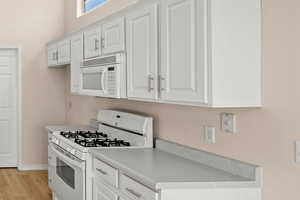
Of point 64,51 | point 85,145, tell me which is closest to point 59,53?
point 64,51

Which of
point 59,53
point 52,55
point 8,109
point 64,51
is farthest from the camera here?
point 8,109

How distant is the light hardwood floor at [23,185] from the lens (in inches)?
229

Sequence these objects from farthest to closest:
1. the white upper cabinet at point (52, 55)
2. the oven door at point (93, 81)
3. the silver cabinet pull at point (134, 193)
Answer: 1. the white upper cabinet at point (52, 55)
2. the oven door at point (93, 81)
3. the silver cabinet pull at point (134, 193)

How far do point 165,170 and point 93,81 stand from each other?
6.15ft

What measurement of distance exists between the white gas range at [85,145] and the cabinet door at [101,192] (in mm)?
111

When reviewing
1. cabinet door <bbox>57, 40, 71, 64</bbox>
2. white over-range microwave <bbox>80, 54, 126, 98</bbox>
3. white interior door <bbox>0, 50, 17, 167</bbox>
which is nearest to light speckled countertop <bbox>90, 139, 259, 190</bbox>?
white over-range microwave <bbox>80, 54, 126, 98</bbox>

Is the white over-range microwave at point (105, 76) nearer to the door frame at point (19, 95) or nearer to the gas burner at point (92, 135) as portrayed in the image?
the gas burner at point (92, 135)

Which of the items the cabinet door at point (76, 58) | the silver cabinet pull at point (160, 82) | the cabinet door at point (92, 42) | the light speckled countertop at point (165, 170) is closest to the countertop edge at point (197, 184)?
the light speckled countertop at point (165, 170)

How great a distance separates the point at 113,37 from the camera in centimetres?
409

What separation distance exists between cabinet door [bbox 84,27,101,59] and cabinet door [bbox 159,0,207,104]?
1.55 m

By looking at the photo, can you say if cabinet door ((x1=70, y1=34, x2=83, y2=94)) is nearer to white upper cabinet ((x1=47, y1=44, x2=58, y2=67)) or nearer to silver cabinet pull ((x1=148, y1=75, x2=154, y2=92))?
white upper cabinet ((x1=47, y1=44, x2=58, y2=67))

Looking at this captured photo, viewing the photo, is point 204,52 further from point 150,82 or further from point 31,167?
point 31,167

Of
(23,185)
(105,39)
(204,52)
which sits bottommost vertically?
(23,185)

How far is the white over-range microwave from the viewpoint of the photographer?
12.9 feet
